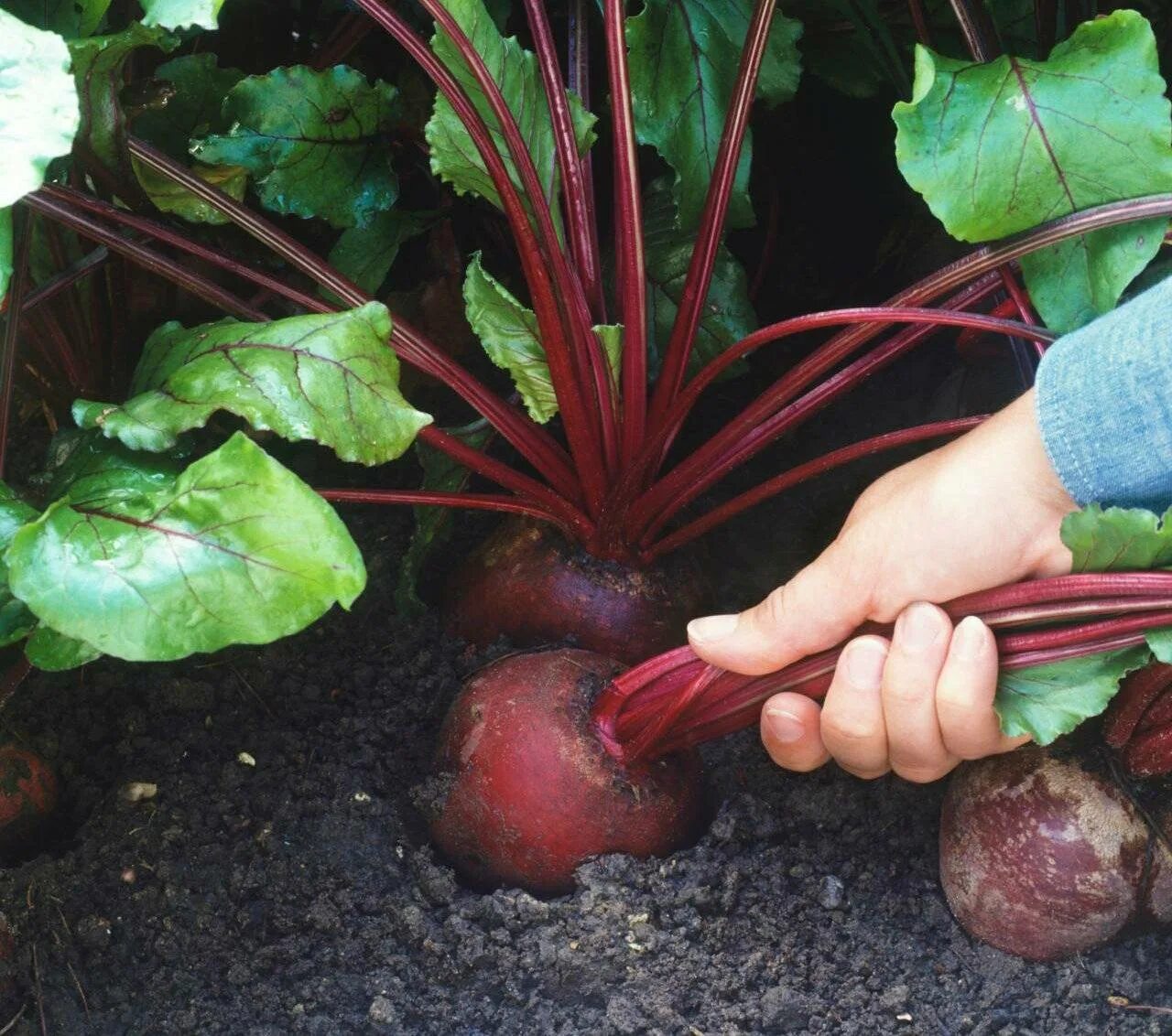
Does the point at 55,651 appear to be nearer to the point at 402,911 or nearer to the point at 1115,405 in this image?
the point at 402,911

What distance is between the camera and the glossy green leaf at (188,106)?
1460 millimetres

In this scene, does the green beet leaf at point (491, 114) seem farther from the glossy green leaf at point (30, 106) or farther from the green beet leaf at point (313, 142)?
the glossy green leaf at point (30, 106)

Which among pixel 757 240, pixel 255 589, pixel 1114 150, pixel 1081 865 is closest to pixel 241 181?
pixel 255 589

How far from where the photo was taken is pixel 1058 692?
3.69 feet

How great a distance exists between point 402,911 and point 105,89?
0.93 meters

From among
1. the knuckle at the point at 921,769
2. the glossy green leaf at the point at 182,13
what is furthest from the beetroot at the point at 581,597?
the glossy green leaf at the point at 182,13

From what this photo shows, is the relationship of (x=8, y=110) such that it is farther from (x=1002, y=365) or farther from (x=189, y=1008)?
(x=1002, y=365)

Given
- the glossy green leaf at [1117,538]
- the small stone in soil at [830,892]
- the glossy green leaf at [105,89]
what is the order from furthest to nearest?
the small stone in soil at [830,892], the glossy green leaf at [105,89], the glossy green leaf at [1117,538]

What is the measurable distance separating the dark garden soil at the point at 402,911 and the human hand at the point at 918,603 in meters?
0.21

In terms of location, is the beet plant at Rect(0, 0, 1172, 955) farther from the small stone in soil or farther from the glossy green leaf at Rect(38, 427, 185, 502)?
the small stone in soil

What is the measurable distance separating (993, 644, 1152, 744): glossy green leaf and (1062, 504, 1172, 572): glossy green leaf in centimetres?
9

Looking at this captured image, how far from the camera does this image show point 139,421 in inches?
45.2

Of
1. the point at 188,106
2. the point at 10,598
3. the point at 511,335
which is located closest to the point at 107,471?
the point at 10,598

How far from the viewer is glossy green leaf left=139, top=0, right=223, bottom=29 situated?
1017 millimetres
